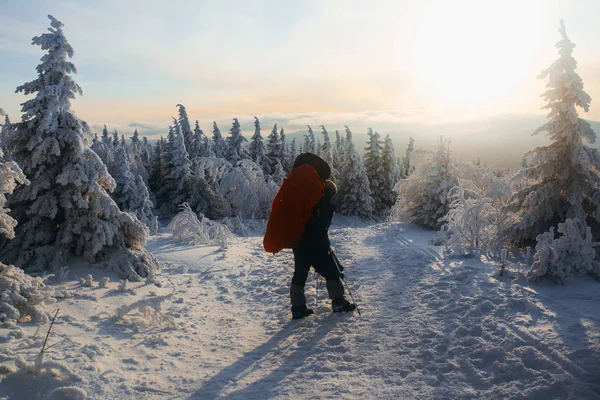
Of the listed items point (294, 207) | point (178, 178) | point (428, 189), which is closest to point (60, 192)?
point (294, 207)

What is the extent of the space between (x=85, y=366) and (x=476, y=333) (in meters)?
4.38

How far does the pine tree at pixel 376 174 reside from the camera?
41969 millimetres

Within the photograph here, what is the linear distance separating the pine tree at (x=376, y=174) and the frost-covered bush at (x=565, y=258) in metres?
36.8

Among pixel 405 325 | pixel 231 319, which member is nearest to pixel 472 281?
pixel 405 325

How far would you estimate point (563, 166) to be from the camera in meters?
9.34

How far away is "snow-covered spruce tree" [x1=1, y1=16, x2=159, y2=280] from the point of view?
23.9 ft

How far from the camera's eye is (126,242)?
799 centimetres

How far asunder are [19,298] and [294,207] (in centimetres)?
379

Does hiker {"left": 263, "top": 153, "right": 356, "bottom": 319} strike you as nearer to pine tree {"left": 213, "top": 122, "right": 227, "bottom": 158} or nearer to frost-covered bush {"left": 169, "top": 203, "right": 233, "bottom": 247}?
frost-covered bush {"left": 169, "top": 203, "right": 233, "bottom": 247}

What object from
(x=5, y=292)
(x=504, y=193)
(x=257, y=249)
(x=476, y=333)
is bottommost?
(x=257, y=249)

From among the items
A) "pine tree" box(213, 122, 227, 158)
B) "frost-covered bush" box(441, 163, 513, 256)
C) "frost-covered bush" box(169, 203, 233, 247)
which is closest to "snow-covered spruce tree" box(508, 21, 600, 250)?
"frost-covered bush" box(441, 163, 513, 256)

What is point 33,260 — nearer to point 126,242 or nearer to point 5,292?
point 126,242

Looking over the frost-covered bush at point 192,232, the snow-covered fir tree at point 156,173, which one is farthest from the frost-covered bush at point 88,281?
the snow-covered fir tree at point 156,173

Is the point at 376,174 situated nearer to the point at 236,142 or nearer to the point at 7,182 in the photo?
the point at 236,142
